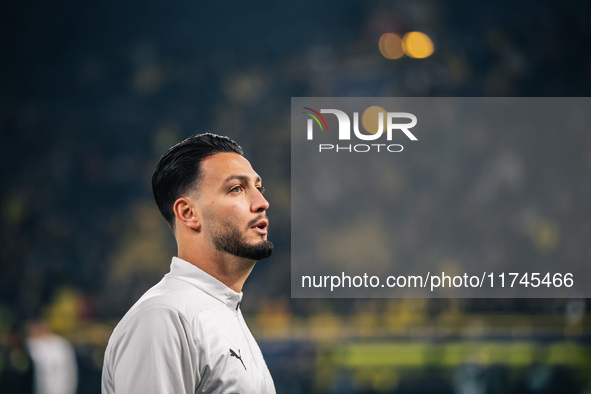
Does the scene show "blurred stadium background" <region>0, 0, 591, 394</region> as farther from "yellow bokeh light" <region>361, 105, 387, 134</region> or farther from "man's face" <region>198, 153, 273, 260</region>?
"man's face" <region>198, 153, 273, 260</region>

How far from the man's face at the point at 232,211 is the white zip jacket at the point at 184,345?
0.21 feet

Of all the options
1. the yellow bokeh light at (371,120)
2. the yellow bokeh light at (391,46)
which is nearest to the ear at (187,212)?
the yellow bokeh light at (371,120)

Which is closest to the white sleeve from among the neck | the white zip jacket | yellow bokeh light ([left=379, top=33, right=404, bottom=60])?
the white zip jacket

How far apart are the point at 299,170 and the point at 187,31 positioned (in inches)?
123

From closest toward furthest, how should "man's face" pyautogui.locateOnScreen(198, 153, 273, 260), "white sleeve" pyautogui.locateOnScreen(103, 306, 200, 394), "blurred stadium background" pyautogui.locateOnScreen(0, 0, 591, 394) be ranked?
"white sleeve" pyautogui.locateOnScreen(103, 306, 200, 394)
"man's face" pyautogui.locateOnScreen(198, 153, 273, 260)
"blurred stadium background" pyautogui.locateOnScreen(0, 0, 591, 394)

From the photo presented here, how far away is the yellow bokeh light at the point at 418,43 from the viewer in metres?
9.62

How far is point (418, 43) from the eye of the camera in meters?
9.70

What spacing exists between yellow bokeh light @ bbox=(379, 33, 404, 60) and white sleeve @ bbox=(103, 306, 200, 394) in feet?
30.0

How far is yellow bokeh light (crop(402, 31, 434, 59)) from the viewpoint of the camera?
9625 millimetres

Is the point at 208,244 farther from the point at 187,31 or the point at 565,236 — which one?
the point at 187,31

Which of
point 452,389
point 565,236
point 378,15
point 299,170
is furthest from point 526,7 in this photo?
point 452,389

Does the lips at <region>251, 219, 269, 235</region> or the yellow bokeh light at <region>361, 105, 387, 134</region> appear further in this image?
the yellow bokeh light at <region>361, 105, 387, 134</region>

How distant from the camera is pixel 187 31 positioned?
1065 cm

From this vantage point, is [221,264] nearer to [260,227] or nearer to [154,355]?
[260,227]
